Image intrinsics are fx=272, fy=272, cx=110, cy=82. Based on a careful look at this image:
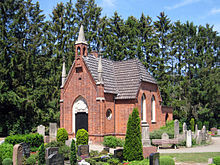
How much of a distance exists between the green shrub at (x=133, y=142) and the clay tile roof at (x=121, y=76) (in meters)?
10.8

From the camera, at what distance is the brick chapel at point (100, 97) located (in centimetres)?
2877

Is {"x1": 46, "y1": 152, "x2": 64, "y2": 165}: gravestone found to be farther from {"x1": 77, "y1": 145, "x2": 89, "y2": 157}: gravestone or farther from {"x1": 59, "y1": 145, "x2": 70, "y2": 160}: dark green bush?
{"x1": 59, "y1": 145, "x2": 70, "y2": 160}: dark green bush

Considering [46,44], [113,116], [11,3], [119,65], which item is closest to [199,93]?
[119,65]

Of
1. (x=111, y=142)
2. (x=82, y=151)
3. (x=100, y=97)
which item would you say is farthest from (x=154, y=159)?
(x=100, y=97)

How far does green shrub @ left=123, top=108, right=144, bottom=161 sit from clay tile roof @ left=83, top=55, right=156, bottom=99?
1077cm

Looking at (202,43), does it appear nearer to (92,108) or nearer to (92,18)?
(92,18)

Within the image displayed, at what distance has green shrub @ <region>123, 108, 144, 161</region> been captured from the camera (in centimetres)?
1808

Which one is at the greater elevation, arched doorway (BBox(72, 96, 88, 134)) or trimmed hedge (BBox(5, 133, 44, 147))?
arched doorway (BBox(72, 96, 88, 134))

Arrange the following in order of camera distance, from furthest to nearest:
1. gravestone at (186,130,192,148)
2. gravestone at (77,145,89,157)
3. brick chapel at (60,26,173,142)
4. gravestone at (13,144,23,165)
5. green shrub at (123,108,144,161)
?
brick chapel at (60,26,173,142), gravestone at (186,130,192,148), gravestone at (77,145,89,157), green shrub at (123,108,144,161), gravestone at (13,144,23,165)

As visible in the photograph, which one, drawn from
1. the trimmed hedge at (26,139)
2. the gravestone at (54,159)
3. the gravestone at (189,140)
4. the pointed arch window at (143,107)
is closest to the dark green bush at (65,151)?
the trimmed hedge at (26,139)

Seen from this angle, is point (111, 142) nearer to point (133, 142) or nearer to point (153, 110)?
point (133, 142)

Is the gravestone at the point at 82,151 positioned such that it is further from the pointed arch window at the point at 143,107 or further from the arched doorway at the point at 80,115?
the pointed arch window at the point at 143,107

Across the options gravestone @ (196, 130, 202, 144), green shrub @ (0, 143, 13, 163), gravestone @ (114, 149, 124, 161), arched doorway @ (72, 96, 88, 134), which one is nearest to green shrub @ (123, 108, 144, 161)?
gravestone @ (114, 149, 124, 161)

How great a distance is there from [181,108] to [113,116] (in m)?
22.0
